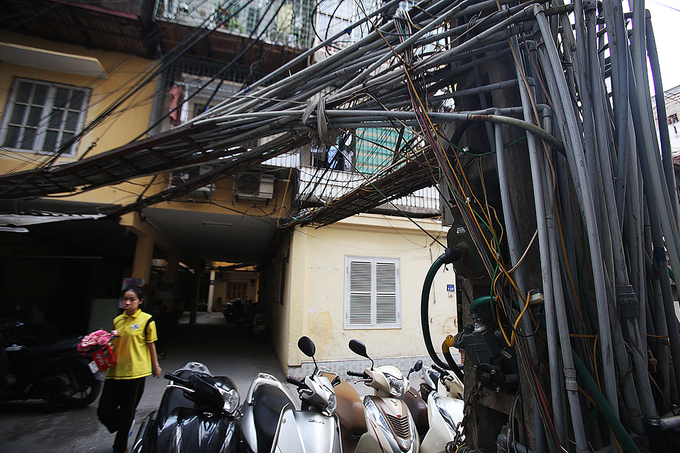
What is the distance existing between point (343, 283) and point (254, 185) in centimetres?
260

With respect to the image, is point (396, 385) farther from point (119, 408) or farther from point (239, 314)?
point (239, 314)

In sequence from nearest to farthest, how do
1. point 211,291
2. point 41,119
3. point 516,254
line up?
point 516,254 → point 41,119 → point 211,291

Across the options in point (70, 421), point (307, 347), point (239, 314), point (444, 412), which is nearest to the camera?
point (307, 347)

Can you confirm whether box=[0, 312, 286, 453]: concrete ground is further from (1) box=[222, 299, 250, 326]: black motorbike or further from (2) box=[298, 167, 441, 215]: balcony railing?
(1) box=[222, 299, 250, 326]: black motorbike

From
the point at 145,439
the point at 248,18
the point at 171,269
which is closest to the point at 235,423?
the point at 145,439

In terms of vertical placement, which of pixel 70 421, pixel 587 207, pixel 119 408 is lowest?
pixel 70 421

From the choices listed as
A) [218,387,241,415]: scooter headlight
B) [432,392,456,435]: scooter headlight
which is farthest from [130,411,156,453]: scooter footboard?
[432,392,456,435]: scooter headlight

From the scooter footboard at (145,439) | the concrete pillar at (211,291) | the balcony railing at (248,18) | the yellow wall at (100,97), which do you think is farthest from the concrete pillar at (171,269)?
the concrete pillar at (211,291)

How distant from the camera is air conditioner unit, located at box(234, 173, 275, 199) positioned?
19.8 feet

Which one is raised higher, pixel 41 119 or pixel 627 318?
pixel 41 119

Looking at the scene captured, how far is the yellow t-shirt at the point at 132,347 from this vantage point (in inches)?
118

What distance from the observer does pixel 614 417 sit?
1126 mm

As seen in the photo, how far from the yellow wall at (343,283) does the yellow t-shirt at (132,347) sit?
293 cm

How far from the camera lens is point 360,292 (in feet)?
21.0
